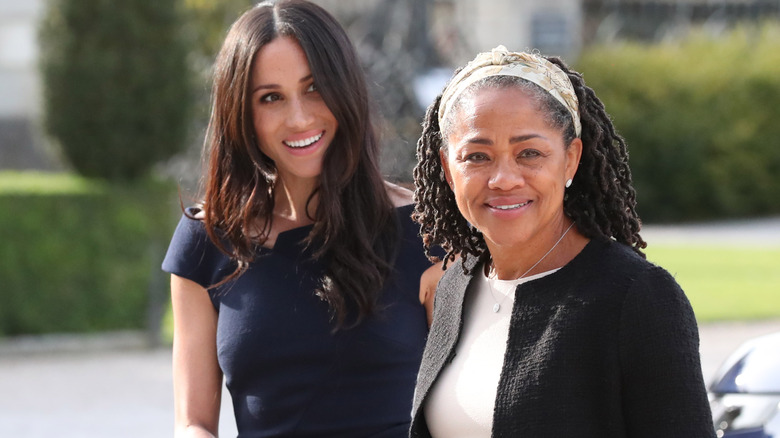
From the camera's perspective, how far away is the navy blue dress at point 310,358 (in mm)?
2758

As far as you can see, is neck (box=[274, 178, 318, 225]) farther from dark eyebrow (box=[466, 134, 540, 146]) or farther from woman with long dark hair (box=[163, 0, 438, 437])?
dark eyebrow (box=[466, 134, 540, 146])

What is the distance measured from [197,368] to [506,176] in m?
1.24

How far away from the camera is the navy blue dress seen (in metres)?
2.76

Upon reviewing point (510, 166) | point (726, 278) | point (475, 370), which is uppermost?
point (726, 278)

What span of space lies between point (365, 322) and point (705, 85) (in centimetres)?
1861

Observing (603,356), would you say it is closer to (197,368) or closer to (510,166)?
(510,166)

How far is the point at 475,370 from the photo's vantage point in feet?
6.62

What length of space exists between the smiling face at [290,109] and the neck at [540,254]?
38.3 inches

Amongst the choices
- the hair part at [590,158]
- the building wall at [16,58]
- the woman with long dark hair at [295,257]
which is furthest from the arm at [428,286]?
the building wall at [16,58]

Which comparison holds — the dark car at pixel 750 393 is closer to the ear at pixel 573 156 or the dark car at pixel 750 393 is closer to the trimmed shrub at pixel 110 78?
the ear at pixel 573 156

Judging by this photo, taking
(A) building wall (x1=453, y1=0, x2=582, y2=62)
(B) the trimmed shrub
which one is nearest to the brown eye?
(B) the trimmed shrub

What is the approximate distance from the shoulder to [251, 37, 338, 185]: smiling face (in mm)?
219

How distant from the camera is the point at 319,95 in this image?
2928 millimetres

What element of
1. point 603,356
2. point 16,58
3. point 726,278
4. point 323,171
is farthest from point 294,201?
point 16,58
